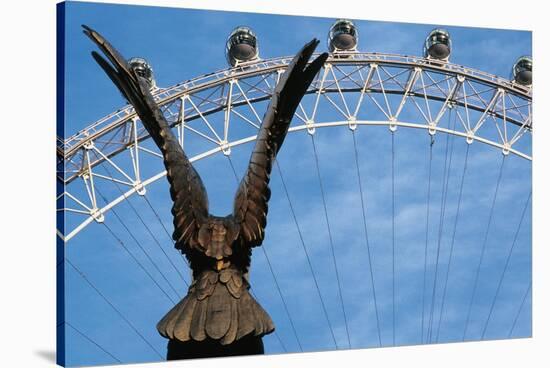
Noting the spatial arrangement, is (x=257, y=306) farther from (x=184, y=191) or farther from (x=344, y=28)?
(x=344, y=28)

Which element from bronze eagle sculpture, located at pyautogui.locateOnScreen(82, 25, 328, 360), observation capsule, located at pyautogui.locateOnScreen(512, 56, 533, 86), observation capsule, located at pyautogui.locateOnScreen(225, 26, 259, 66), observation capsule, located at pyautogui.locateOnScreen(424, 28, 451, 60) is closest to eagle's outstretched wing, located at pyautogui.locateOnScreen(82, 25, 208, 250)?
bronze eagle sculpture, located at pyautogui.locateOnScreen(82, 25, 328, 360)

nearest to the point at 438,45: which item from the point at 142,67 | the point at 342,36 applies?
the point at 342,36

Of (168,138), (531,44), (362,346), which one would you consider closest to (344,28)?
(531,44)

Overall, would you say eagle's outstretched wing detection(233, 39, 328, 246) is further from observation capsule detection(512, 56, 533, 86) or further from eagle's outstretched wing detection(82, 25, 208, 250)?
observation capsule detection(512, 56, 533, 86)

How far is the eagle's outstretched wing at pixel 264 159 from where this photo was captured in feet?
41.5

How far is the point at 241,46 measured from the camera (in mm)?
19250

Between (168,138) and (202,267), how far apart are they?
59.8 inches

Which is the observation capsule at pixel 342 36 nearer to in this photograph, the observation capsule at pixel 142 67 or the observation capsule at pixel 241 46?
the observation capsule at pixel 241 46

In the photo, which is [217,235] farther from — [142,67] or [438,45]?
[438,45]

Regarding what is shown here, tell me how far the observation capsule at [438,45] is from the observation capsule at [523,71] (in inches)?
48.4

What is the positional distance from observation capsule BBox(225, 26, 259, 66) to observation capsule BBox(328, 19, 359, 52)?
4.29 feet

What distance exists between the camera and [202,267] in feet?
41.6

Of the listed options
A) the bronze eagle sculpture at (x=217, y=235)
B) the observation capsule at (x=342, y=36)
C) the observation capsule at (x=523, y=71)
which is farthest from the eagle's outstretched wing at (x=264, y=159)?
the observation capsule at (x=523, y=71)

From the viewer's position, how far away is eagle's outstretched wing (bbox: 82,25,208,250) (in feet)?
41.4
